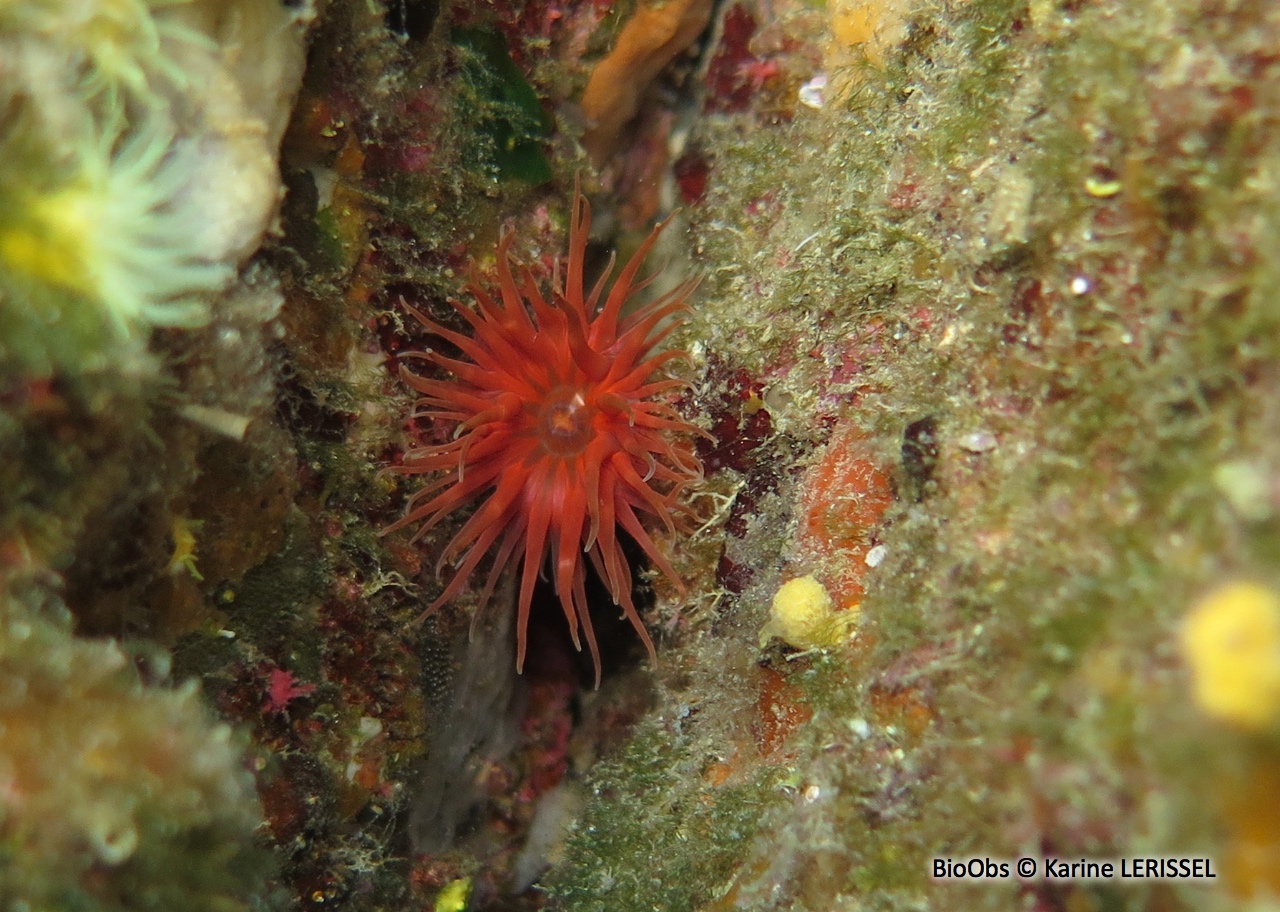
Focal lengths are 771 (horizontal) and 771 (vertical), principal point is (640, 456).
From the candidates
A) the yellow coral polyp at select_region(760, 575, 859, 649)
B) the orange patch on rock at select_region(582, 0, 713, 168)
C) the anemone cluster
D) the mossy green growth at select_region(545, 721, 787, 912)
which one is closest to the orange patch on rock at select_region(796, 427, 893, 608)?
the yellow coral polyp at select_region(760, 575, 859, 649)

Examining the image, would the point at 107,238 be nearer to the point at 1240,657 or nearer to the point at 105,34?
the point at 105,34

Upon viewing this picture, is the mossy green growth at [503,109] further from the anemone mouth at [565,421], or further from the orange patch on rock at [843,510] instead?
the orange patch on rock at [843,510]

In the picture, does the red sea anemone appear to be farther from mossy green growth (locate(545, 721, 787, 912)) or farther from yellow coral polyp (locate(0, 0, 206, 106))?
yellow coral polyp (locate(0, 0, 206, 106))

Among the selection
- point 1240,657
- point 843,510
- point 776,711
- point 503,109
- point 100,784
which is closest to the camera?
point 1240,657

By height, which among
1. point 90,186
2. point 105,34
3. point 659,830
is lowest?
point 659,830

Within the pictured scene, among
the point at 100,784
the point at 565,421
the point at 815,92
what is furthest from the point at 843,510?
the point at 100,784

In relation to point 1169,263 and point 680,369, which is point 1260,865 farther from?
point 680,369
